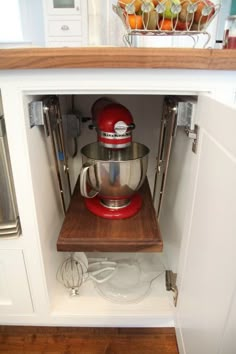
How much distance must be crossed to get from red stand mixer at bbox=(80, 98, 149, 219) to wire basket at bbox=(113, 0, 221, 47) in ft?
0.83

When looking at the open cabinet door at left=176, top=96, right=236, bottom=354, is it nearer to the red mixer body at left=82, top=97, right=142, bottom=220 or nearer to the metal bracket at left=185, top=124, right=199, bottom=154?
the metal bracket at left=185, top=124, right=199, bottom=154

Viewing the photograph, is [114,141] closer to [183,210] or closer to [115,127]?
[115,127]

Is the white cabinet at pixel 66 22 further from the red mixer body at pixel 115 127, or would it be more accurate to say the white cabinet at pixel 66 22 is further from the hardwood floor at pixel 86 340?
the hardwood floor at pixel 86 340

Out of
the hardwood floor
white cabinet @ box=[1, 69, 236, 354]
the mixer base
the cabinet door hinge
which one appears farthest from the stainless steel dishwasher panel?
the cabinet door hinge

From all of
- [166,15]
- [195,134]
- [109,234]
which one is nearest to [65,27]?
[166,15]

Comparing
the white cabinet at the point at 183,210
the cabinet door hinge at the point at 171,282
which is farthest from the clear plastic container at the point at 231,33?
the cabinet door hinge at the point at 171,282

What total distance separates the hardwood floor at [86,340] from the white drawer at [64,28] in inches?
46.8

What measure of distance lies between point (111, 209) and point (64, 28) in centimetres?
78

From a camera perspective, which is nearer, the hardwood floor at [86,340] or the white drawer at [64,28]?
the hardwood floor at [86,340]

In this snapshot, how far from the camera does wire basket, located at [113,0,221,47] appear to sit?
0.70 meters

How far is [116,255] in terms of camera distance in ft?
4.03

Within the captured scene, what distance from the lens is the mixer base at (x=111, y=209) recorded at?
2.96ft

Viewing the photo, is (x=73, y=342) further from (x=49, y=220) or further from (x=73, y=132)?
(x=73, y=132)

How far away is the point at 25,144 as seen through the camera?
66 centimetres
